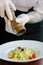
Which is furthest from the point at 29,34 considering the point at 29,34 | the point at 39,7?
the point at 39,7

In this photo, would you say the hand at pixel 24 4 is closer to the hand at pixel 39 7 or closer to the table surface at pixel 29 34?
the hand at pixel 39 7

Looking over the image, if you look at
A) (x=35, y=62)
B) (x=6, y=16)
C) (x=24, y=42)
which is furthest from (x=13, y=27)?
(x=35, y=62)

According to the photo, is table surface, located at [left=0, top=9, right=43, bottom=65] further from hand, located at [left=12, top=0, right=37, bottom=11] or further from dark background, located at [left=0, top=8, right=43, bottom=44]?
hand, located at [left=12, top=0, right=37, bottom=11]

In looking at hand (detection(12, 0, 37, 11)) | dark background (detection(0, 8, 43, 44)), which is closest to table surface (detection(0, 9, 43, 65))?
dark background (detection(0, 8, 43, 44))

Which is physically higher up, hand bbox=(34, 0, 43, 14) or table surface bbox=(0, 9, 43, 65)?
hand bbox=(34, 0, 43, 14)

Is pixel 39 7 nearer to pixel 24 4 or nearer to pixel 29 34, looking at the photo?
pixel 24 4

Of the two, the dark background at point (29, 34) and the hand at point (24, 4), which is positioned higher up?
the hand at point (24, 4)

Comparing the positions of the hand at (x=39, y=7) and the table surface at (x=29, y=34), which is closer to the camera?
the table surface at (x=29, y=34)

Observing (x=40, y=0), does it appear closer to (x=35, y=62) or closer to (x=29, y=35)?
(x=29, y=35)

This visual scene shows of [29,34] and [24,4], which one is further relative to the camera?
[24,4]

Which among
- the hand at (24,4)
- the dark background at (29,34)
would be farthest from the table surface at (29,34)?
the hand at (24,4)

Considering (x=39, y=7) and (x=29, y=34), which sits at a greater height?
(x=39, y=7)
